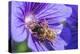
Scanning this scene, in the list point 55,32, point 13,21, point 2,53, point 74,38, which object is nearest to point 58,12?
point 55,32

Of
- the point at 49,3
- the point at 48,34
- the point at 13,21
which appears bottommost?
the point at 48,34

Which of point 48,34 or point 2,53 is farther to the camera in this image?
point 48,34

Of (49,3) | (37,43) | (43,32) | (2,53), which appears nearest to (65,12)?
(49,3)

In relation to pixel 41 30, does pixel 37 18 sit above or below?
above

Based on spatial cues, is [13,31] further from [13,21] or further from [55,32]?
[55,32]

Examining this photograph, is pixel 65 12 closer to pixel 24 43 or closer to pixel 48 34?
pixel 48 34

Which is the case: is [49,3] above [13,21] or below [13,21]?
above
